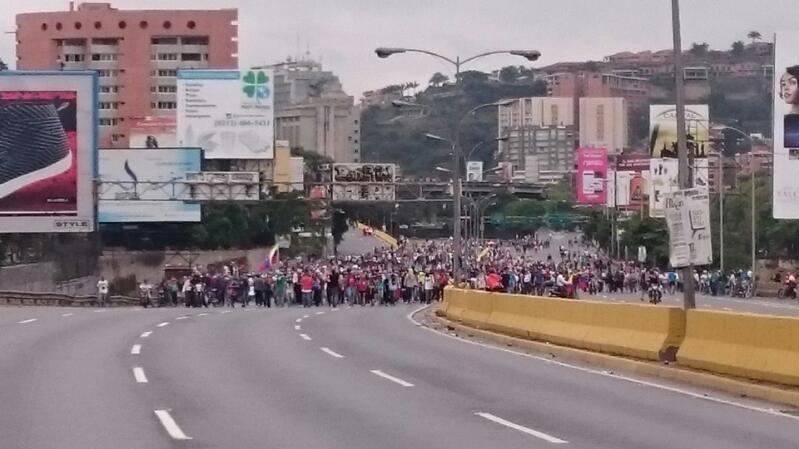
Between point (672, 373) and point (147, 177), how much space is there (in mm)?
69910

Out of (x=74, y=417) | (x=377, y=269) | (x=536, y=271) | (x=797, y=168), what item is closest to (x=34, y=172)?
(x=377, y=269)

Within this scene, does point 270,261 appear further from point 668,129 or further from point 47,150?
point 668,129

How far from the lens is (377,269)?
71.0 m

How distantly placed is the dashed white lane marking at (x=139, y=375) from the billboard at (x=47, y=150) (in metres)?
45.8

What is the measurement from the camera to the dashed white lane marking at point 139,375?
20.5m

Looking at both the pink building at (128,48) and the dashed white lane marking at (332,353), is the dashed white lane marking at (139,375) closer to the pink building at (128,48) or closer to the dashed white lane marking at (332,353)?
the dashed white lane marking at (332,353)

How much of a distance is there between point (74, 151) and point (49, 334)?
3740 centimetres

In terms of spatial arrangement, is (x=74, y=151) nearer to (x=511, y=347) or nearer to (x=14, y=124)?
(x=14, y=124)

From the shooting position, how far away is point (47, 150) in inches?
2670

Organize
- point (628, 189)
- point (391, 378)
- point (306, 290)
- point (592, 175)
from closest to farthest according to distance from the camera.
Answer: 1. point (391, 378)
2. point (306, 290)
3. point (628, 189)
4. point (592, 175)

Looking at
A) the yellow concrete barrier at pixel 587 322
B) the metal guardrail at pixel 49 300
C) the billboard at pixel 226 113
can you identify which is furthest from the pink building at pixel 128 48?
the yellow concrete barrier at pixel 587 322

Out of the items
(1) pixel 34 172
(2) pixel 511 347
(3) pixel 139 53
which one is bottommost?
(2) pixel 511 347

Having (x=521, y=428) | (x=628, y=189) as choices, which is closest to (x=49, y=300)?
(x=521, y=428)

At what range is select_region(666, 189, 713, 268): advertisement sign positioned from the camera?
72.3 feet
